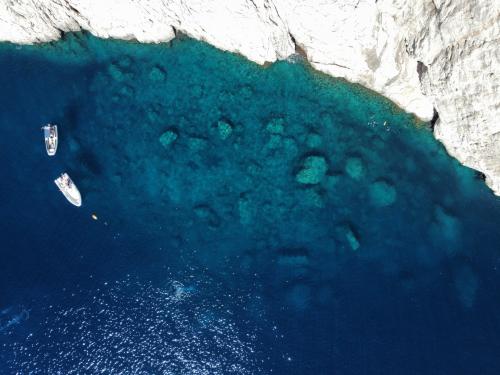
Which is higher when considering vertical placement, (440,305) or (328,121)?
(328,121)

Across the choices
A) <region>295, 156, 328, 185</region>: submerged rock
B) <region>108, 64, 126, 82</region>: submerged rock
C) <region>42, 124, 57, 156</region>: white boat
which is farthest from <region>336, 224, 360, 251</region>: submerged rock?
<region>42, 124, 57, 156</region>: white boat

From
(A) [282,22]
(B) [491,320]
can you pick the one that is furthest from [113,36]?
(B) [491,320]

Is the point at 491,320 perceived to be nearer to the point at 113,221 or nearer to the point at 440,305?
the point at 440,305

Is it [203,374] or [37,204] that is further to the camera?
[37,204]

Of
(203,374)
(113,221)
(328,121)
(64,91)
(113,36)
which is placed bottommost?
(203,374)

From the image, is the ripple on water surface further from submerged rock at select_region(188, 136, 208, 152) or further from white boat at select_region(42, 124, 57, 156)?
white boat at select_region(42, 124, 57, 156)

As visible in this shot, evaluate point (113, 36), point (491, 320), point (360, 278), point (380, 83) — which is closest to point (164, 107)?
point (113, 36)

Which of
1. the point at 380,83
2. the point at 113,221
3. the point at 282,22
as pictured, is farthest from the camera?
the point at 113,221

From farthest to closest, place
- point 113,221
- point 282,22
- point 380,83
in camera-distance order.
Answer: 1. point 113,221
2. point 380,83
3. point 282,22
